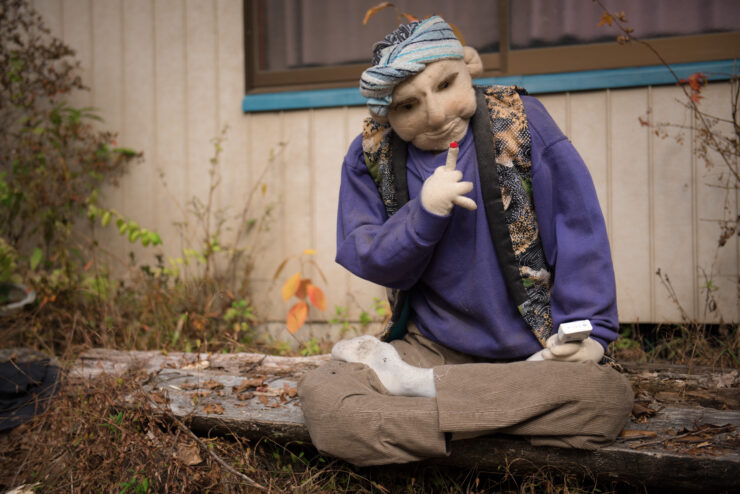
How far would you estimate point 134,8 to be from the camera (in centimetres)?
422

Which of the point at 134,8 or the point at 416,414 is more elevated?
the point at 134,8

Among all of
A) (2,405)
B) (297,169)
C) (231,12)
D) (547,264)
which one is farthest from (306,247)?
(547,264)

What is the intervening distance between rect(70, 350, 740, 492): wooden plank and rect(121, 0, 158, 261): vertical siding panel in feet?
4.58

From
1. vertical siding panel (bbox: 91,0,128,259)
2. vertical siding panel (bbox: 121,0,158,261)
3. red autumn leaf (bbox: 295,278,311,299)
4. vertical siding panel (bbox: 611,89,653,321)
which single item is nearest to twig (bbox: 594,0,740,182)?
vertical siding panel (bbox: 611,89,653,321)

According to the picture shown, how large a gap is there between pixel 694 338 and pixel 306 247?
228 centimetres

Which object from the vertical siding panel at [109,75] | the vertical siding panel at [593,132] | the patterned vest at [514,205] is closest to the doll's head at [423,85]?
the patterned vest at [514,205]

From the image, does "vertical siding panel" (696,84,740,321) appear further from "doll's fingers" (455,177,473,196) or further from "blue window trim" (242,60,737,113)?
"doll's fingers" (455,177,473,196)

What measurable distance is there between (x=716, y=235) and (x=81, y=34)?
425cm

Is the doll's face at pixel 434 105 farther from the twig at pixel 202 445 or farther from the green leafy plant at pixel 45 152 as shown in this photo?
the green leafy plant at pixel 45 152

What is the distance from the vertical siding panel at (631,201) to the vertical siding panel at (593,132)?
53 mm

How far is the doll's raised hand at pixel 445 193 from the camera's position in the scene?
1872 mm

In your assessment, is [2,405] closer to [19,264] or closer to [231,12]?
[19,264]

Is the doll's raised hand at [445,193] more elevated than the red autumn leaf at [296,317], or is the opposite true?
the doll's raised hand at [445,193]

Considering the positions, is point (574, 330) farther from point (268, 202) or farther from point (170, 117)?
point (170, 117)
